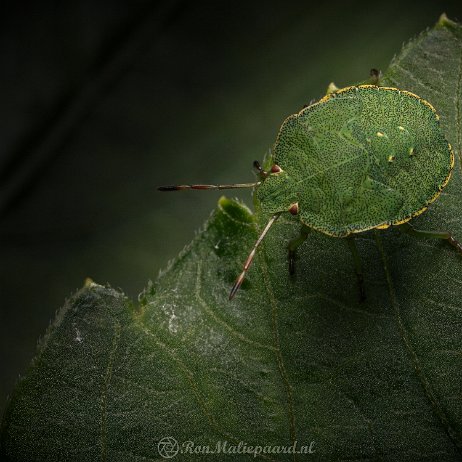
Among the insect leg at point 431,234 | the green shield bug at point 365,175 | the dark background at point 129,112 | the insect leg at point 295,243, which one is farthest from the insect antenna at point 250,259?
the dark background at point 129,112

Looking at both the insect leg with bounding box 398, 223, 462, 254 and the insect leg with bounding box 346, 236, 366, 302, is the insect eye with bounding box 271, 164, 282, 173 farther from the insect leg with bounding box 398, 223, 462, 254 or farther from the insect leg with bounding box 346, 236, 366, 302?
the insect leg with bounding box 398, 223, 462, 254

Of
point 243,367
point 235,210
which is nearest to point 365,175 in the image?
point 235,210

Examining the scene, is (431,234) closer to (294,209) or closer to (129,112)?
(294,209)

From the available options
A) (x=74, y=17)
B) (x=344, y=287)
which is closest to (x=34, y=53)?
(x=74, y=17)

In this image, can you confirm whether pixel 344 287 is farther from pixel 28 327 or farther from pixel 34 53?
pixel 34 53

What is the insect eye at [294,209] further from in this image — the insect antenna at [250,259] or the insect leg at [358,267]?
the insect leg at [358,267]

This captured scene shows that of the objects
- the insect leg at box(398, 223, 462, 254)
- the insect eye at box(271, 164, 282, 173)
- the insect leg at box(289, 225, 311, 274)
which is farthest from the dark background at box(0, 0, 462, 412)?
the insect leg at box(398, 223, 462, 254)

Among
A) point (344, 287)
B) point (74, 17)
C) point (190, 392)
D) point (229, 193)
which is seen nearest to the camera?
point (190, 392)
